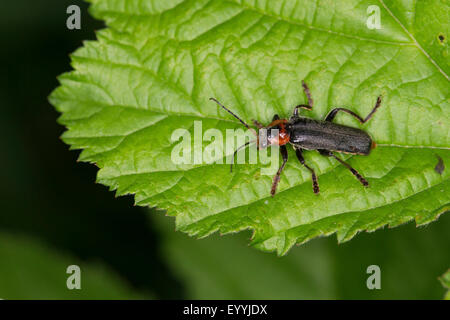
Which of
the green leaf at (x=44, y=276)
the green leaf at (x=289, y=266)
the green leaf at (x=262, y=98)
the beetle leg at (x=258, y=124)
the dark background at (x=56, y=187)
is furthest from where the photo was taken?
the dark background at (x=56, y=187)

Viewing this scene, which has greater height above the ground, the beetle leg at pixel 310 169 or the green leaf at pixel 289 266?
the beetle leg at pixel 310 169

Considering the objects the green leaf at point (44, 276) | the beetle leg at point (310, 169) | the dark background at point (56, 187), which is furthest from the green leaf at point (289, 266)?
the beetle leg at point (310, 169)

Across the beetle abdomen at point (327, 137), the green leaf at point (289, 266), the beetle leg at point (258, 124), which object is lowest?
the green leaf at point (289, 266)

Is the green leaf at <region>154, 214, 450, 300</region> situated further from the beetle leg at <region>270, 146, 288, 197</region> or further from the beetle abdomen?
the beetle leg at <region>270, 146, 288, 197</region>

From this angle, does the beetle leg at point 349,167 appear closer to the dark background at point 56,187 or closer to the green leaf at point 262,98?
the green leaf at point 262,98

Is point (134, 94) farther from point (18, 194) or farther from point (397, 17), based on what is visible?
point (18, 194)

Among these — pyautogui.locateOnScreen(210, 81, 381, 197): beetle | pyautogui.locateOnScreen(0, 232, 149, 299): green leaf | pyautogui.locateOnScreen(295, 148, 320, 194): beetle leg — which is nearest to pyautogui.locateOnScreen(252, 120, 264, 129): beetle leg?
pyautogui.locateOnScreen(210, 81, 381, 197): beetle
